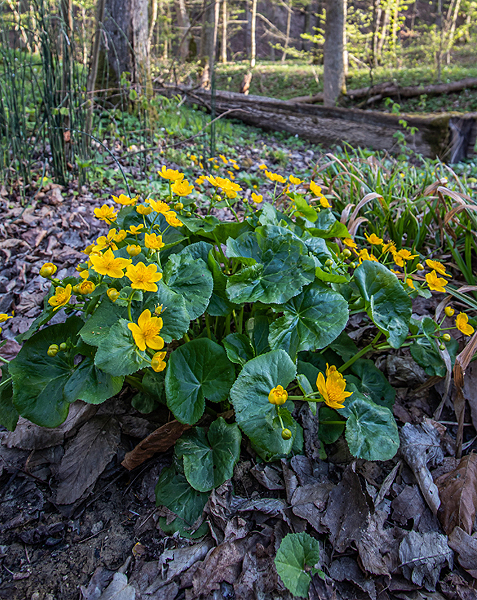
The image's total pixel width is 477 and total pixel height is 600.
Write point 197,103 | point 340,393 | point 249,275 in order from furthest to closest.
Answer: point 197,103 < point 249,275 < point 340,393

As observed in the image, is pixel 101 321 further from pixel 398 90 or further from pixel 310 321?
pixel 398 90

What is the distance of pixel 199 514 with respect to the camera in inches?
41.2

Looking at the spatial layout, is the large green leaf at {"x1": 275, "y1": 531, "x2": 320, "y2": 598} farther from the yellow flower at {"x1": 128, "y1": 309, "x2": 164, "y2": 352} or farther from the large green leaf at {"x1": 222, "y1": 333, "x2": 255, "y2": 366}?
the yellow flower at {"x1": 128, "y1": 309, "x2": 164, "y2": 352}

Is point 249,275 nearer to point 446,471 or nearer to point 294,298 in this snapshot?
point 294,298

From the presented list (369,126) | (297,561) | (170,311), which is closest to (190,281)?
(170,311)

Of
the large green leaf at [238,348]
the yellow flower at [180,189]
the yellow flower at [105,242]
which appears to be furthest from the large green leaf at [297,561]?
the yellow flower at [180,189]

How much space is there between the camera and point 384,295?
4.03 feet

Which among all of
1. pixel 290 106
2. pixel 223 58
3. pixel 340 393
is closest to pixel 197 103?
pixel 290 106

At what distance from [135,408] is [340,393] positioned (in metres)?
0.67

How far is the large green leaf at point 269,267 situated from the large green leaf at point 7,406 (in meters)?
0.67

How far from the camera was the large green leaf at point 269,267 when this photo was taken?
1110 mm

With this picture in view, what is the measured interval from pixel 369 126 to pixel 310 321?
→ 14.8ft

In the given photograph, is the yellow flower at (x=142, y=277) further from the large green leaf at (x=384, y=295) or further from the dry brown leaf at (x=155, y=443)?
the large green leaf at (x=384, y=295)

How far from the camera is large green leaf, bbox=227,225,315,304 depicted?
3.64 ft
